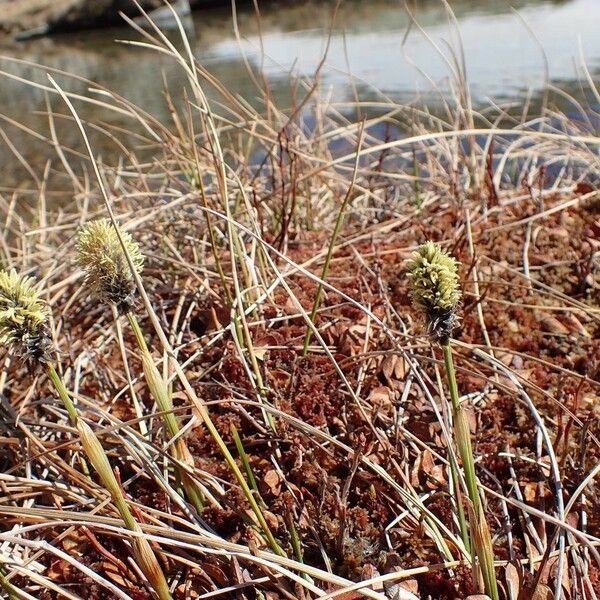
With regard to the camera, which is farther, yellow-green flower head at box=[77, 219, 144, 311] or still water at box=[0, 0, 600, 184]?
still water at box=[0, 0, 600, 184]

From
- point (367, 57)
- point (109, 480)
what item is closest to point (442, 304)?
point (109, 480)

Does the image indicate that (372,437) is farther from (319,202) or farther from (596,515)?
(319,202)

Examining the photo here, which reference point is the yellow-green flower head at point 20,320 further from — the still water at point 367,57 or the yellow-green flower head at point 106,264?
the still water at point 367,57

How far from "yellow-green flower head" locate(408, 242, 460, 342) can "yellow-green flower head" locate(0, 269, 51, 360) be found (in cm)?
67

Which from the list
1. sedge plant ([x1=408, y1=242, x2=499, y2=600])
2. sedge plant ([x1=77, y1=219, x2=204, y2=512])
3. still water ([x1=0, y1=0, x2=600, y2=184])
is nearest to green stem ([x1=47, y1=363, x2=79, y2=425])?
sedge plant ([x1=77, y1=219, x2=204, y2=512])

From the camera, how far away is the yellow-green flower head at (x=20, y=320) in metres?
1.15

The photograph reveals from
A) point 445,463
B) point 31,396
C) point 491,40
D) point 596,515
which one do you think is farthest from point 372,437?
point 491,40

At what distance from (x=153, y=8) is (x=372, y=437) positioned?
916 inches

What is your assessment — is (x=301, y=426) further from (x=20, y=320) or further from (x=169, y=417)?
(x=20, y=320)

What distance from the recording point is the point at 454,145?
326 centimetres

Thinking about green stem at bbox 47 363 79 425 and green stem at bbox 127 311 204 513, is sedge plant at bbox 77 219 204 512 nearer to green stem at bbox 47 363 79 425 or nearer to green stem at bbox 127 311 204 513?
green stem at bbox 127 311 204 513

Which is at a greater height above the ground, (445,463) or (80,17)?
(80,17)

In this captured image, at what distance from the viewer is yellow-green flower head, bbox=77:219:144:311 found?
4.14ft

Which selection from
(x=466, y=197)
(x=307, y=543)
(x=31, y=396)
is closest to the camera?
(x=307, y=543)
